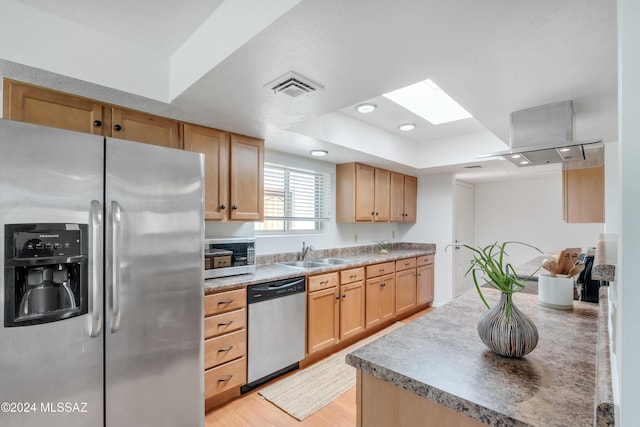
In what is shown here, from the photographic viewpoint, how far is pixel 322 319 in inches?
117

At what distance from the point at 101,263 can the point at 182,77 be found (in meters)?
1.15

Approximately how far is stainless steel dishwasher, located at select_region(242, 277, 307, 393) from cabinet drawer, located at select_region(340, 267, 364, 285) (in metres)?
0.57

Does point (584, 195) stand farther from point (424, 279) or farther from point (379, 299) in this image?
point (379, 299)

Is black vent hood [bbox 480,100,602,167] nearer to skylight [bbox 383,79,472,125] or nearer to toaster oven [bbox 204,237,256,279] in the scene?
skylight [bbox 383,79,472,125]

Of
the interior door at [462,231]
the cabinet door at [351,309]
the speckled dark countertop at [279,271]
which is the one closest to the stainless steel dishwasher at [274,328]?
the speckled dark countertop at [279,271]

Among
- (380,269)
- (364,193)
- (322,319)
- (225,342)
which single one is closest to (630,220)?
(225,342)

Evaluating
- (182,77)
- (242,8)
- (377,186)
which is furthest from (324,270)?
(242,8)

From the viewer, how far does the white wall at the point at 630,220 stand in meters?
0.51

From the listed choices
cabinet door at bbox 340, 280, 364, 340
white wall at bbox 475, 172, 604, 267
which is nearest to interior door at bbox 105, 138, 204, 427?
cabinet door at bbox 340, 280, 364, 340

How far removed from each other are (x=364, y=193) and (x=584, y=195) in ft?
7.64

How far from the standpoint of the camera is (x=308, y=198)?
380 cm

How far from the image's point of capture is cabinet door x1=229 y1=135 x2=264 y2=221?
2.55 metres

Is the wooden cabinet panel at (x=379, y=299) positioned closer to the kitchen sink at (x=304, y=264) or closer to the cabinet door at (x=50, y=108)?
the kitchen sink at (x=304, y=264)

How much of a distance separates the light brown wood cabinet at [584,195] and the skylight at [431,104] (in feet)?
4.06
